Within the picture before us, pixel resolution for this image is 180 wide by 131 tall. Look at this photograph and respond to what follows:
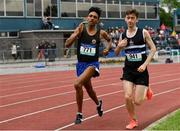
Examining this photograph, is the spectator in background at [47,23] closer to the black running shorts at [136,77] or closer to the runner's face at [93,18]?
the runner's face at [93,18]

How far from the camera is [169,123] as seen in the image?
347 inches

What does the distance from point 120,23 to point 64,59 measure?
75.2 feet

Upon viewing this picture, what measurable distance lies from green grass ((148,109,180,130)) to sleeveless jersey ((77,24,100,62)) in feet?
5.43

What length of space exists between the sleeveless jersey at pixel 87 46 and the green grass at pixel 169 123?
65.1 inches

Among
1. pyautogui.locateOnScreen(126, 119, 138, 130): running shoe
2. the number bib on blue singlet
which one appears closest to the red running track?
pyautogui.locateOnScreen(126, 119, 138, 130): running shoe

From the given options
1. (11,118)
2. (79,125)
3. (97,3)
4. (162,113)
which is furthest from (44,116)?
(97,3)

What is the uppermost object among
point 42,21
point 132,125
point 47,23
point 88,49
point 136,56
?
point 42,21

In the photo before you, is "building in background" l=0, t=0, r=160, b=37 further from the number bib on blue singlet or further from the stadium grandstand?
the number bib on blue singlet

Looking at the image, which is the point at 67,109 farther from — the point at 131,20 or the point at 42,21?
the point at 42,21

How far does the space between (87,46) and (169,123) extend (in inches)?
77.3

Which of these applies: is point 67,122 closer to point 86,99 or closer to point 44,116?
point 44,116

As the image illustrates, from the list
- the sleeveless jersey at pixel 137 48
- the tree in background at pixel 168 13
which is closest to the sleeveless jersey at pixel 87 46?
the sleeveless jersey at pixel 137 48

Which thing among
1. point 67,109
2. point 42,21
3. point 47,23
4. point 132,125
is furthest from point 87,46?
point 42,21

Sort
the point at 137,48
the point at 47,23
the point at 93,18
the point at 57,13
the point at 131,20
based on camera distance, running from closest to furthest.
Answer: the point at 131,20
the point at 137,48
the point at 93,18
the point at 47,23
the point at 57,13
